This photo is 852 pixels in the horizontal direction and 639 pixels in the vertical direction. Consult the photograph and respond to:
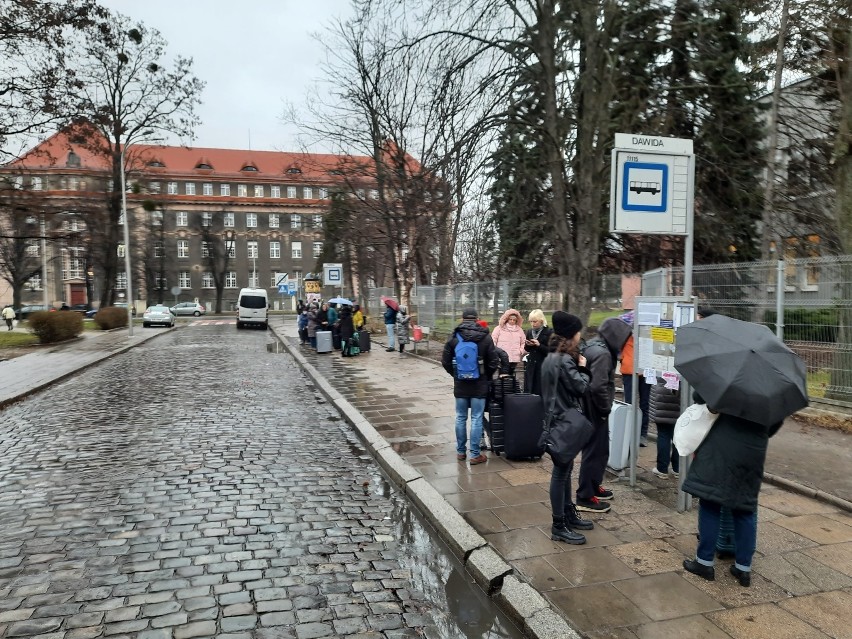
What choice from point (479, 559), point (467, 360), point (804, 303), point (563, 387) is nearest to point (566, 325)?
point (563, 387)

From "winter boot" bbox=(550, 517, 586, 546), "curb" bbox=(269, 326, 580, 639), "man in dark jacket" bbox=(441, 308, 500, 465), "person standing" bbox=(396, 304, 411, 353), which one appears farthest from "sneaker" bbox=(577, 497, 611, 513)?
"person standing" bbox=(396, 304, 411, 353)

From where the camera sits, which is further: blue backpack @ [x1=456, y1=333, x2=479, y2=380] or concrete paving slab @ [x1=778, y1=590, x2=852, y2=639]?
blue backpack @ [x1=456, y1=333, x2=479, y2=380]

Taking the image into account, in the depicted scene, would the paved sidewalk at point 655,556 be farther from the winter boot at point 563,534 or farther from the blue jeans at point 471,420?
the blue jeans at point 471,420

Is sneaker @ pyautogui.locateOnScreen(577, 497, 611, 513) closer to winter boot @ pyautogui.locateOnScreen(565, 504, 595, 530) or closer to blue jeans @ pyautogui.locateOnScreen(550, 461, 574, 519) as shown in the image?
winter boot @ pyautogui.locateOnScreen(565, 504, 595, 530)

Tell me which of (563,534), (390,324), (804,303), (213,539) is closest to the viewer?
(563,534)

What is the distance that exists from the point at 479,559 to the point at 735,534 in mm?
1681

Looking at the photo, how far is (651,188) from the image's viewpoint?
536 centimetres

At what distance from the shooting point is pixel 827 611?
3451mm

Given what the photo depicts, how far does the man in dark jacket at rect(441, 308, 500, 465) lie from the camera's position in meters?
6.46

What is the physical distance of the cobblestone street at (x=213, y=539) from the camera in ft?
11.7

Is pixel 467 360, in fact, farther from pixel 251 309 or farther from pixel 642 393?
pixel 251 309

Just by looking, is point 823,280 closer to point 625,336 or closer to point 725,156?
point 625,336

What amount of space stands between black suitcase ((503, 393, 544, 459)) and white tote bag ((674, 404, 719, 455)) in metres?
2.82

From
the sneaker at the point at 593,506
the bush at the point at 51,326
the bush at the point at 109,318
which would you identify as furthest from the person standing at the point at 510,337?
the bush at the point at 109,318
